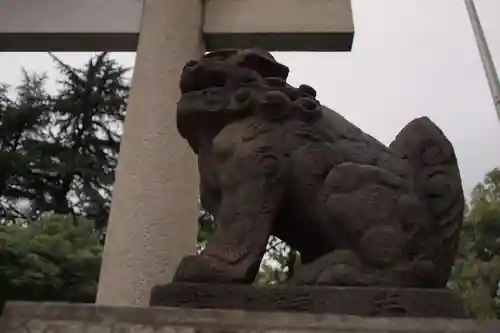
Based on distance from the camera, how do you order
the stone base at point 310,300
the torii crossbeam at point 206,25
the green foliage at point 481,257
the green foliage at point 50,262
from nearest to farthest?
the stone base at point 310,300
the torii crossbeam at point 206,25
the green foliage at point 50,262
the green foliage at point 481,257

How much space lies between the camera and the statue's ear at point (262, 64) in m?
2.40

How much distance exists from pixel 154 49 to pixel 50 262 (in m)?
6.09

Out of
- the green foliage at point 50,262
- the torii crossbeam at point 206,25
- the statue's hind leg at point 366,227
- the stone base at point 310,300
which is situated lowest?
the green foliage at point 50,262

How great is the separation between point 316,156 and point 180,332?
2.44 feet

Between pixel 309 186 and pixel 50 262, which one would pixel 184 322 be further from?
pixel 50 262

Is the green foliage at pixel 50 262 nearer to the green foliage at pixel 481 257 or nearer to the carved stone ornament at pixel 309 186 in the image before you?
the green foliage at pixel 481 257

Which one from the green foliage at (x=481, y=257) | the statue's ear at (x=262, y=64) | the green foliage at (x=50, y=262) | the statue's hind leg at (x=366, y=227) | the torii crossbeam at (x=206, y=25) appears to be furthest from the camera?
the green foliage at (x=481, y=257)

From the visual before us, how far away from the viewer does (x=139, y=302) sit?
165 inches

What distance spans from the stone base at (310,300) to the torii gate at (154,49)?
2.34 meters

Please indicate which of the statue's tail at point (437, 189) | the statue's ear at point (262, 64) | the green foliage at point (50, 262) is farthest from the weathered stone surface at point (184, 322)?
the green foliage at point (50, 262)

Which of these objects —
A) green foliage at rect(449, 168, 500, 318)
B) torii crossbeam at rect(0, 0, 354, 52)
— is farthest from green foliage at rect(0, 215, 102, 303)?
green foliage at rect(449, 168, 500, 318)

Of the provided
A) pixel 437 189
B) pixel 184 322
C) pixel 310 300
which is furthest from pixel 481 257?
pixel 184 322

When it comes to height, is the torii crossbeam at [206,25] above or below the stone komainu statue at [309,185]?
above

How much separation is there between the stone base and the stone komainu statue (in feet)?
0.18
